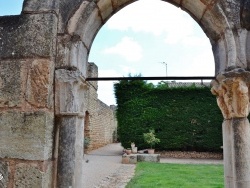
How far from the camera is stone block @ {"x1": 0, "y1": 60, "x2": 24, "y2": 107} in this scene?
2453mm

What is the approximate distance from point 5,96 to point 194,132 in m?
→ 13.5

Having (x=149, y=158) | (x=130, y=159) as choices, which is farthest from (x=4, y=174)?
(x=149, y=158)

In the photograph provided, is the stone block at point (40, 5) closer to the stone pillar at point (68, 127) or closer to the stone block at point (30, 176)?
the stone pillar at point (68, 127)

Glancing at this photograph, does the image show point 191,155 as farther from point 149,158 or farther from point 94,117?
point 94,117

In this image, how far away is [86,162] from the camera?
11.6 meters

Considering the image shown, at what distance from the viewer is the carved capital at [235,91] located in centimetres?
241

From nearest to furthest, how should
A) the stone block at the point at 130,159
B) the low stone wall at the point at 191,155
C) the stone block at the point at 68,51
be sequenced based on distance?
the stone block at the point at 68,51
the stone block at the point at 130,159
the low stone wall at the point at 191,155

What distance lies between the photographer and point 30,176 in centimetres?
232

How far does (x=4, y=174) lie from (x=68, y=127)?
623 millimetres

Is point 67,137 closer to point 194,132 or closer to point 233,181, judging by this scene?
point 233,181

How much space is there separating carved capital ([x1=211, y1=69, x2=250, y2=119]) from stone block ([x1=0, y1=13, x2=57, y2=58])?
1.47m

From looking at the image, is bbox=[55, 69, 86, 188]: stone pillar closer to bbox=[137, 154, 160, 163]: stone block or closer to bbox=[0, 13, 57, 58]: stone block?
bbox=[0, 13, 57, 58]: stone block

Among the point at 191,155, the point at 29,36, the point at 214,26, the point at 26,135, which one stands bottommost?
the point at 191,155

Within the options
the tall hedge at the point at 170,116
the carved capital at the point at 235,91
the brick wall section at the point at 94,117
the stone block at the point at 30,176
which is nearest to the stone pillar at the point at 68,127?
the stone block at the point at 30,176
